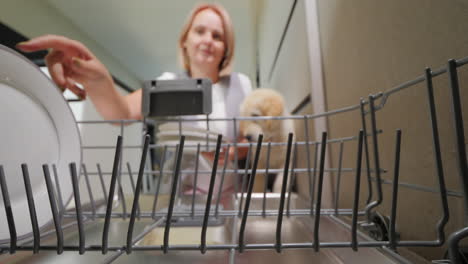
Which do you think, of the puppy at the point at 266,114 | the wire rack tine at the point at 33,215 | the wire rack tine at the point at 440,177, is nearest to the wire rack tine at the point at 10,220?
the wire rack tine at the point at 33,215

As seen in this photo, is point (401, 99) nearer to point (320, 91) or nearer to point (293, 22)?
point (320, 91)

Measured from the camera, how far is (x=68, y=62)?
46 cm

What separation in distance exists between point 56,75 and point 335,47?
0.57 metres

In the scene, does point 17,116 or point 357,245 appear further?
point 17,116

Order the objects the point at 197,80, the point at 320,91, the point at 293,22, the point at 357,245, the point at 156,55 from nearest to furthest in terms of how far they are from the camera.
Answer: the point at 357,245 → the point at 197,80 → the point at 320,91 → the point at 293,22 → the point at 156,55

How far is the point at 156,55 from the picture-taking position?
5.36 ft

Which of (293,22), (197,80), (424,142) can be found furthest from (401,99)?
(293,22)

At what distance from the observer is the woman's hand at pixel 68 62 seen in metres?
0.40

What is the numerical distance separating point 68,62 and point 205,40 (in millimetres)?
432

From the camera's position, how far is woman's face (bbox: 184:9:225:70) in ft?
2.52

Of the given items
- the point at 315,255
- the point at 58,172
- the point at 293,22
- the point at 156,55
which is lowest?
the point at 315,255

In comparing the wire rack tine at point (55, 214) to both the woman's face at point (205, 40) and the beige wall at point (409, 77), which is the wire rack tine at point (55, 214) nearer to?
the beige wall at point (409, 77)

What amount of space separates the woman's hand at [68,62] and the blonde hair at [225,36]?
1.20 ft

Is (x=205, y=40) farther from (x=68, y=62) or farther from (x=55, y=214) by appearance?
(x=55, y=214)
